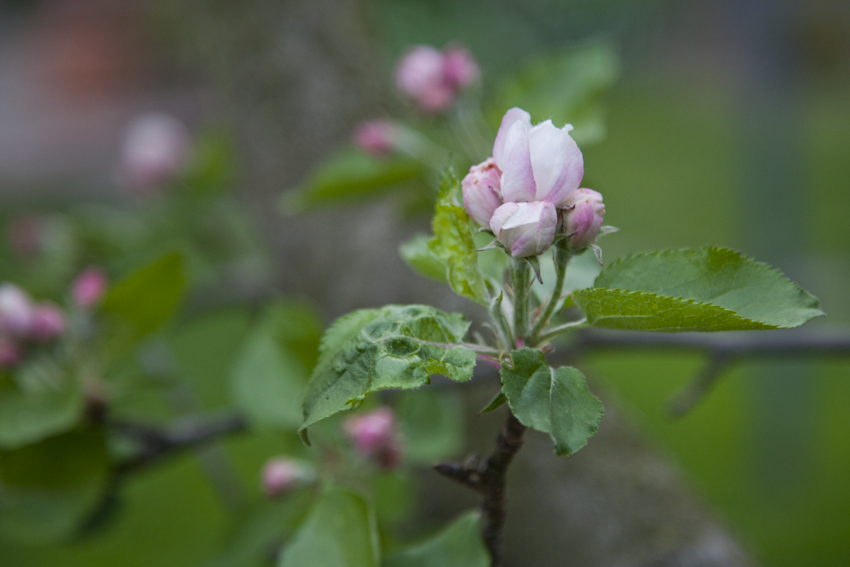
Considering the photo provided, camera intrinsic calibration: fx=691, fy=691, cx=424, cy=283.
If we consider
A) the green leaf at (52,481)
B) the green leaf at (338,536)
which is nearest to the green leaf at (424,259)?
the green leaf at (338,536)

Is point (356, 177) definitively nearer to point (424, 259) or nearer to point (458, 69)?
point (458, 69)

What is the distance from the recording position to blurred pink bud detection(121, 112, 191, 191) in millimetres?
945

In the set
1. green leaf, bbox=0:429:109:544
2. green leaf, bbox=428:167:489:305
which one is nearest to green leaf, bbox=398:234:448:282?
green leaf, bbox=428:167:489:305

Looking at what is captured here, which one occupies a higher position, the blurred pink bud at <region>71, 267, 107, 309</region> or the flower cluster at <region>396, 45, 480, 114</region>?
the flower cluster at <region>396, 45, 480, 114</region>

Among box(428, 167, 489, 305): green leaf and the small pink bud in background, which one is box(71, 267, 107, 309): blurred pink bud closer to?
the small pink bud in background

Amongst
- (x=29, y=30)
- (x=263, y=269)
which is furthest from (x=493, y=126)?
(x=29, y=30)

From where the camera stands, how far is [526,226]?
9.1 inches

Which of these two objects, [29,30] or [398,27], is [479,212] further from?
[29,30]

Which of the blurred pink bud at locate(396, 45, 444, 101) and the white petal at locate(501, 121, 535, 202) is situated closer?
the white petal at locate(501, 121, 535, 202)

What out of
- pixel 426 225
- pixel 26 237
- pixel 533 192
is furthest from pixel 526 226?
pixel 26 237

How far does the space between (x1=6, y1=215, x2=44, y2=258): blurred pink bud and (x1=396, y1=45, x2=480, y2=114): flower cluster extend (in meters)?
0.55

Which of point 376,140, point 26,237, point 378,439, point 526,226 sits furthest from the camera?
point 26,237

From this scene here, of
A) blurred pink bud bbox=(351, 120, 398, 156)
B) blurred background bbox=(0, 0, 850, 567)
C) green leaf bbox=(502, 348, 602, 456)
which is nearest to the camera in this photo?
green leaf bbox=(502, 348, 602, 456)

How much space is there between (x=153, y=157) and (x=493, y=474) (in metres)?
0.82
